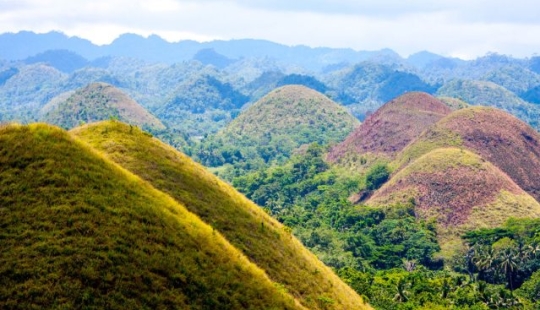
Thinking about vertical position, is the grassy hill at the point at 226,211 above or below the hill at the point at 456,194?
above

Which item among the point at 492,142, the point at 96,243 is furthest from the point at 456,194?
the point at 96,243

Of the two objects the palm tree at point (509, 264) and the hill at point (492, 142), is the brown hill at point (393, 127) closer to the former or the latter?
the hill at point (492, 142)

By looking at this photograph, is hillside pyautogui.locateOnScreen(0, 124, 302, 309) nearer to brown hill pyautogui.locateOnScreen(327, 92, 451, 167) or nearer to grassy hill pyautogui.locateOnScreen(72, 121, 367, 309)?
grassy hill pyautogui.locateOnScreen(72, 121, 367, 309)

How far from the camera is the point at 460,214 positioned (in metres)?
110

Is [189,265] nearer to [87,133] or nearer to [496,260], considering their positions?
[87,133]

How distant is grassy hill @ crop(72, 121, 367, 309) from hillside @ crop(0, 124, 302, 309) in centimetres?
716

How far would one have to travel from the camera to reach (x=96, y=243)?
1886cm

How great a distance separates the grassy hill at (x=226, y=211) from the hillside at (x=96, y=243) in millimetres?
7159

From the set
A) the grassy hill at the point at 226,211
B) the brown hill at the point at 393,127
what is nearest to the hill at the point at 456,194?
the brown hill at the point at 393,127

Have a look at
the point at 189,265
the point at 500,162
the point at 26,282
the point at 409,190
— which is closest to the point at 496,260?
the point at 409,190

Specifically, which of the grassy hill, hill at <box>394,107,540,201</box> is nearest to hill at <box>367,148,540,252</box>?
hill at <box>394,107,540,201</box>

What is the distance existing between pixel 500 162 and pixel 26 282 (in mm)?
137317

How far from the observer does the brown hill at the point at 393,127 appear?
172m

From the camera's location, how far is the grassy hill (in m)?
30.3
